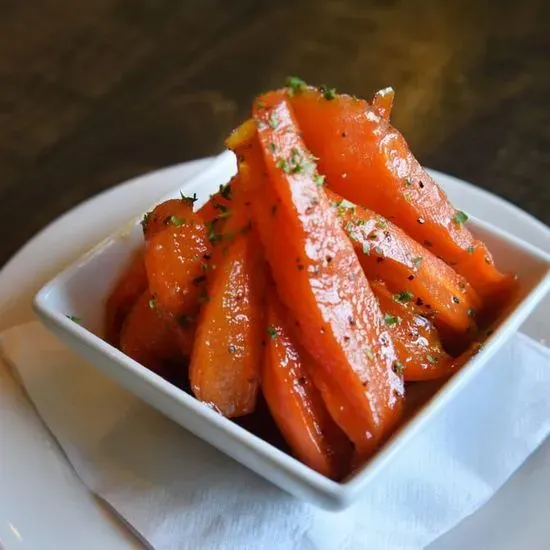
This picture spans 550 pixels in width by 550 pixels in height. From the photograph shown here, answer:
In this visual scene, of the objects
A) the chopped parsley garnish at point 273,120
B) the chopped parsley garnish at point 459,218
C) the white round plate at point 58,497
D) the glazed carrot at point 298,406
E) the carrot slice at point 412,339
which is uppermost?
the chopped parsley garnish at point 273,120

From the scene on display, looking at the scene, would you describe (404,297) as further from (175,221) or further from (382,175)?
(175,221)

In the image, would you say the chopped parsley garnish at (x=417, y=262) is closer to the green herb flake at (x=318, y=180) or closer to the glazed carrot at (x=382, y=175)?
the glazed carrot at (x=382, y=175)

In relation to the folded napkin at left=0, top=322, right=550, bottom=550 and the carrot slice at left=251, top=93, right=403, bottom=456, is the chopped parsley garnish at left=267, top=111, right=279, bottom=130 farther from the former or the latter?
the folded napkin at left=0, top=322, right=550, bottom=550

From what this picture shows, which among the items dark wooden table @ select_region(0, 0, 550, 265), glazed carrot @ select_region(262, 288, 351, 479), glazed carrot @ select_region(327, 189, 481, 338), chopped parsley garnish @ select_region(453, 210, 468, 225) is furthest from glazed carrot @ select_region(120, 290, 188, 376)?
dark wooden table @ select_region(0, 0, 550, 265)

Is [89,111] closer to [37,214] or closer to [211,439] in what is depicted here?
[37,214]

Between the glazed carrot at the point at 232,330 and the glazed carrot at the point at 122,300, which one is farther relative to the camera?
the glazed carrot at the point at 122,300

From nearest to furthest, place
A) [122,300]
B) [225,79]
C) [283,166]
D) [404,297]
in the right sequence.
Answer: [283,166] → [404,297] → [122,300] → [225,79]

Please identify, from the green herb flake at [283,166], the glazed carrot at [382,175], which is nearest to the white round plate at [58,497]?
the glazed carrot at [382,175]

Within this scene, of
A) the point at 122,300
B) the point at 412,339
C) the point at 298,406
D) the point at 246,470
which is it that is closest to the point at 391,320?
the point at 412,339
